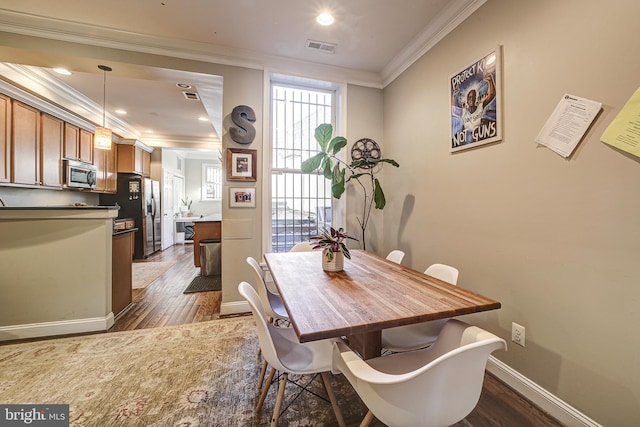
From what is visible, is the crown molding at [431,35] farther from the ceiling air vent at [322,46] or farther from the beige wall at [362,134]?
the ceiling air vent at [322,46]

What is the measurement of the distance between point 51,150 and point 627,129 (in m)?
5.84

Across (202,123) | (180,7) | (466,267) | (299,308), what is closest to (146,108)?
(202,123)

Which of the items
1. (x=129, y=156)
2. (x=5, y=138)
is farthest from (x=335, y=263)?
(x=129, y=156)

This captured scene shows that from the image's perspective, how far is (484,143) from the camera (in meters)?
1.88

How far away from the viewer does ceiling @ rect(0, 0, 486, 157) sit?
6.88 ft

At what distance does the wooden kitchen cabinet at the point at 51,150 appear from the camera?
346 centimetres

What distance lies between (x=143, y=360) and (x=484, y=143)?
121 inches

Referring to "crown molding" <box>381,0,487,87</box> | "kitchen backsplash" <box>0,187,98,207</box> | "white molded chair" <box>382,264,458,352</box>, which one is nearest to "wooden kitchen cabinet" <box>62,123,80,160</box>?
"kitchen backsplash" <box>0,187,98,207</box>

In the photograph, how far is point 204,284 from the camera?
3.86 m

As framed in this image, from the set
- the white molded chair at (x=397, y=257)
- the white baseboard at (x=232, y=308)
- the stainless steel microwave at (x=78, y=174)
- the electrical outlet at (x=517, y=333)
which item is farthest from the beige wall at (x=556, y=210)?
the stainless steel microwave at (x=78, y=174)

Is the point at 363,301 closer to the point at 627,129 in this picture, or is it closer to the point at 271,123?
the point at 627,129

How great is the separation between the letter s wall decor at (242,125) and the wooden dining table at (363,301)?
162cm

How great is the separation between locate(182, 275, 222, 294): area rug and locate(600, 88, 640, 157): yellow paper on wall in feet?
13.3

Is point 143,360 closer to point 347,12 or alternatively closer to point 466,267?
point 466,267
